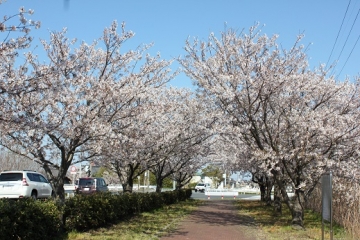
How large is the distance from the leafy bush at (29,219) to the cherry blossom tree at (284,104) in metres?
7.27

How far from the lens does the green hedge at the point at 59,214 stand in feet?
27.6

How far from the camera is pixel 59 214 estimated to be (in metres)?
10.8

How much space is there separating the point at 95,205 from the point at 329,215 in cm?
692

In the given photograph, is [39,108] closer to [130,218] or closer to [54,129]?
[54,129]

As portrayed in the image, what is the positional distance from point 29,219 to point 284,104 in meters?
10.1

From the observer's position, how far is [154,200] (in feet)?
76.7

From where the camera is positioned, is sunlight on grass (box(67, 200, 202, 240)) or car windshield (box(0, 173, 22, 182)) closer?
sunlight on grass (box(67, 200, 202, 240))

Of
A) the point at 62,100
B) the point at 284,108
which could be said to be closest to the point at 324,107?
the point at 284,108

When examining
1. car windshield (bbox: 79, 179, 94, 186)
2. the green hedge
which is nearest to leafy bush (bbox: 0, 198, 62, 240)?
the green hedge

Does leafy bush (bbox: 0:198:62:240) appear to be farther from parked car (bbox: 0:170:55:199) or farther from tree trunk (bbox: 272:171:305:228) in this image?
tree trunk (bbox: 272:171:305:228)

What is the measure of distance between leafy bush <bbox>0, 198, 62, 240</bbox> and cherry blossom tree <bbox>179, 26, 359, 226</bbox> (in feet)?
23.9

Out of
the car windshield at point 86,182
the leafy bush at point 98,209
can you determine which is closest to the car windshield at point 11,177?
the leafy bush at point 98,209

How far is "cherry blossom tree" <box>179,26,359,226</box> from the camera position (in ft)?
49.6

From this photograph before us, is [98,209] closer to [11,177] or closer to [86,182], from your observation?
[11,177]
